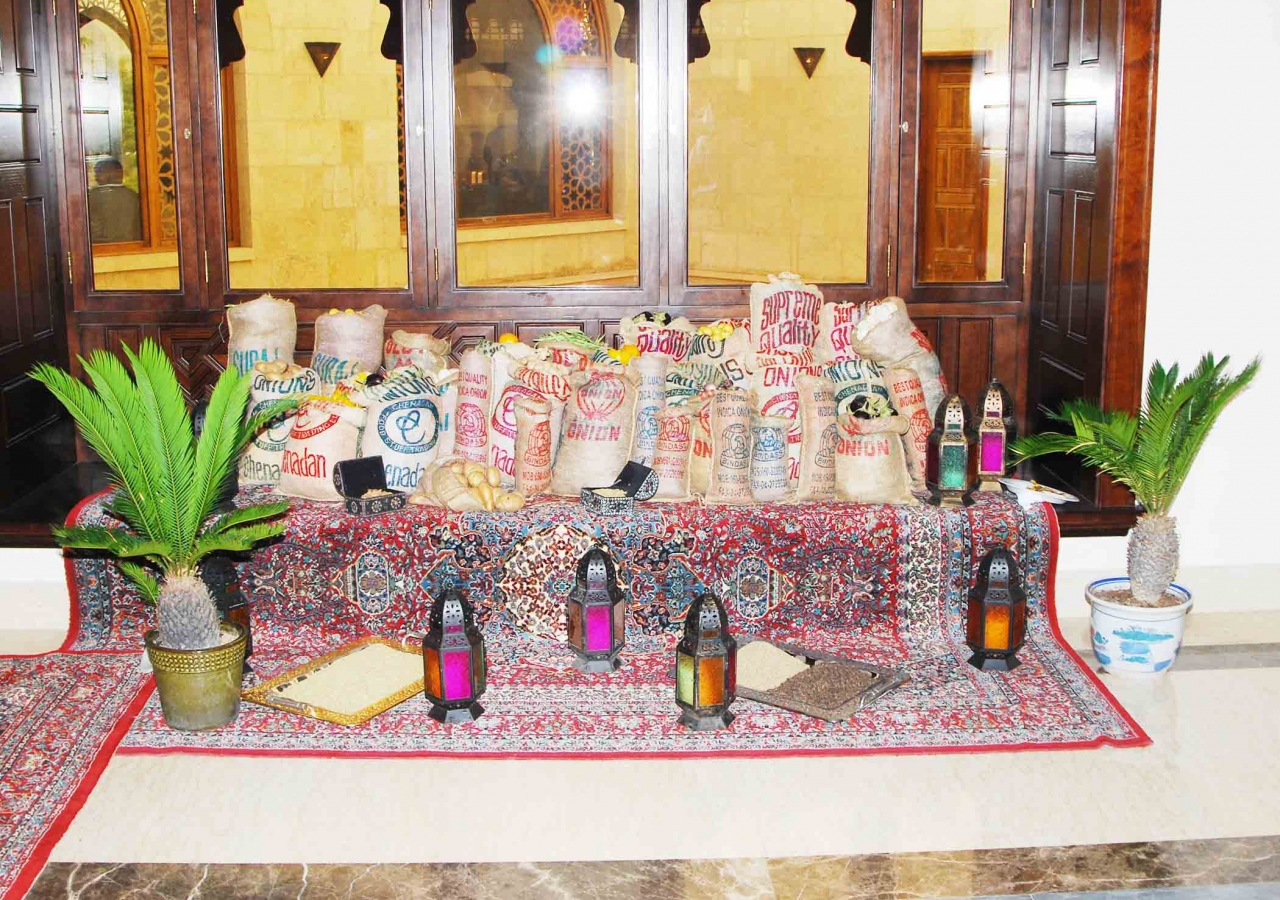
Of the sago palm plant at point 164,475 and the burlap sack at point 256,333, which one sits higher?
the burlap sack at point 256,333

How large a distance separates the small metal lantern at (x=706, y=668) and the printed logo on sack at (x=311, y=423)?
1.88m

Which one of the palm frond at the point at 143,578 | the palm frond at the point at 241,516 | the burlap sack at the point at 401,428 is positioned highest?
the burlap sack at the point at 401,428

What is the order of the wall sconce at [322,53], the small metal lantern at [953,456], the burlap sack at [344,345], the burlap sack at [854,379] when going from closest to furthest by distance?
1. the small metal lantern at [953,456]
2. the burlap sack at [854,379]
3. the burlap sack at [344,345]
4. the wall sconce at [322,53]

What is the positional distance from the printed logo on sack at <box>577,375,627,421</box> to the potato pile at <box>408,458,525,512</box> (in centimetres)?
43

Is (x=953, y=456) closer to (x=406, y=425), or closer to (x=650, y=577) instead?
(x=650, y=577)

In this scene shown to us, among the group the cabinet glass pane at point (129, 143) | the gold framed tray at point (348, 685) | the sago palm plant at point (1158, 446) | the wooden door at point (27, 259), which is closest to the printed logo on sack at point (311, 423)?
the gold framed tray at point (348, 685)

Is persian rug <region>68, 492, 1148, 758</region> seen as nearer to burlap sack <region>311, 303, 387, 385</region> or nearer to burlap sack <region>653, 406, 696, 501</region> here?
burlap sack <region>653, 406, 696, 501</region>

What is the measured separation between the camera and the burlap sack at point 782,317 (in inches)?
240

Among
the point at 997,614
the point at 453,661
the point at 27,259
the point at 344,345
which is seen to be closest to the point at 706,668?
the point at 453,661

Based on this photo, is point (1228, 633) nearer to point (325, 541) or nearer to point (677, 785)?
point (677, 785)

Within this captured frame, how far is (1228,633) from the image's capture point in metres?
5.62

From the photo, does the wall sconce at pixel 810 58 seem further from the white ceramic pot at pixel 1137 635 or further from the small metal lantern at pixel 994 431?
the white ceramic pot at pixel 1137 635

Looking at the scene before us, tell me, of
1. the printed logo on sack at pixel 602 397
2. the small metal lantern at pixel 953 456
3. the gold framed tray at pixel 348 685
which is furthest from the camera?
the printed logo on sack at pixel 602 397

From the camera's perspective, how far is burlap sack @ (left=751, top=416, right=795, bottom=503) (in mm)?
5574
